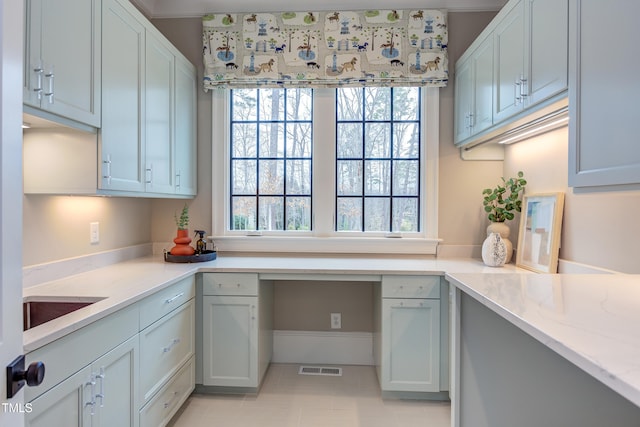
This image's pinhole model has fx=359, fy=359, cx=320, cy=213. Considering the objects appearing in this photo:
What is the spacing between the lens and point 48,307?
1506mm

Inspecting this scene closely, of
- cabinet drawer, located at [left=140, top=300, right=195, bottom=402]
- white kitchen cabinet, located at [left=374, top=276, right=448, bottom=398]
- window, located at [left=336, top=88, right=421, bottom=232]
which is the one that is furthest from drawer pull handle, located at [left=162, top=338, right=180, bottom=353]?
window, located at [left=336, top=88, right=421, bottom=232]

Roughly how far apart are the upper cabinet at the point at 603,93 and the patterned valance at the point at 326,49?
136 cm

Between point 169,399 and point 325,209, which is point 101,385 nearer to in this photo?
point 169,399

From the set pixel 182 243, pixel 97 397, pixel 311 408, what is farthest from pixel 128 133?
pixel 311 408

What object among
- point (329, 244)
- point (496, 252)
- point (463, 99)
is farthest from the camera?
point (329, 244)

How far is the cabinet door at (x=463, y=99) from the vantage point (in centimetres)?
240

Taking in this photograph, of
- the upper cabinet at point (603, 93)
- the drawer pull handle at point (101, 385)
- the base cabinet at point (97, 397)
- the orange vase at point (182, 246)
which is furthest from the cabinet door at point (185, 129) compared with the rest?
the upper cabinet at point (603, 93)

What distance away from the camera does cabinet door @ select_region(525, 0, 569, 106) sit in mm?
1397

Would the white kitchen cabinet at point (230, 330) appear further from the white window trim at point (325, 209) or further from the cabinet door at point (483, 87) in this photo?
the cabinet door at point (483, 87)

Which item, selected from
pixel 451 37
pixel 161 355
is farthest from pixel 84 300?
pixel 451 37

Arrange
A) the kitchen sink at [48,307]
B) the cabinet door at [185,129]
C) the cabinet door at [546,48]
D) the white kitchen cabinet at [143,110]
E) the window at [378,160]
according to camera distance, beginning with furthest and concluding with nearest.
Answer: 1. the window at [378,160]
2. the cabinet door at [185,129]
3. the white kitchen cabinet at [143,110]
4. the kitchen sink at [48,307]
5. the cabinet door at [546,48]

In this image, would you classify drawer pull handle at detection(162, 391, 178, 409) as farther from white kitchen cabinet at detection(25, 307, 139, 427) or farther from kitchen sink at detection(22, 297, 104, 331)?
kitchen sink at detection(22, 297, 104, 331)

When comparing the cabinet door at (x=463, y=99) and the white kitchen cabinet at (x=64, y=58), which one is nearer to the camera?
the white kitchen cabinet at (x=64, y=58)

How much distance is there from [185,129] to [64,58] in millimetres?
1169
